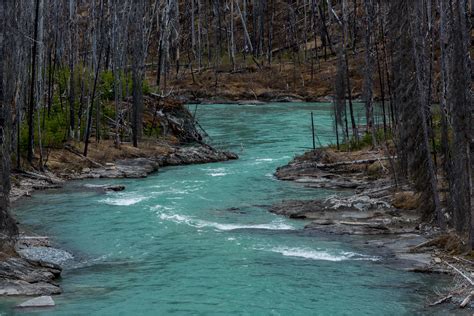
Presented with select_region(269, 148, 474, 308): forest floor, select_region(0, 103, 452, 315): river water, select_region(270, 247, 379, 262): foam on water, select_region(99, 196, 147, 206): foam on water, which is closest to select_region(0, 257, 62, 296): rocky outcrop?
select_region(0, 103, 452, 315): river water

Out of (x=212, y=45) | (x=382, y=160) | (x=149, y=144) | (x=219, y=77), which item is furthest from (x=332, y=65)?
(x=382, y=160)

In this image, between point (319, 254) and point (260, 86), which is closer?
point (319, 254)

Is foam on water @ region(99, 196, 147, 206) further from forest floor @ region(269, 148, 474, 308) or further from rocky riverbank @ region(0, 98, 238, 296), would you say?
forest floor @ region(269, 148, 474, 308)

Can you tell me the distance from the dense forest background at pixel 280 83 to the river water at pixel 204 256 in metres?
2.51

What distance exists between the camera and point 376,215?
21844mm

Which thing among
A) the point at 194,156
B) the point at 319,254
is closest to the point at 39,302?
the point at 319,254

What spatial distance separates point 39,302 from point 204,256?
529 cm

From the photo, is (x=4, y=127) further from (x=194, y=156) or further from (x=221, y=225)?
(x=194, y=156)

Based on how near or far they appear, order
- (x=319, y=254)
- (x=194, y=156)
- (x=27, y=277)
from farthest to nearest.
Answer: (x=194, y=156), (x=319, y=254), (x=27, y=277)

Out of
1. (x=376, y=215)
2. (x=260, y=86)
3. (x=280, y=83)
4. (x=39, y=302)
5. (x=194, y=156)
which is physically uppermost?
(x=280, y=83)

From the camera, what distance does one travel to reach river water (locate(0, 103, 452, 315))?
45.8 feet

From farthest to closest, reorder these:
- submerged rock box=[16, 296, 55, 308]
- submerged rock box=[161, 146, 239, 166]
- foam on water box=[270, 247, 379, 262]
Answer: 1. submerged rock box=[161, 146, 239, 166]
2. foam on water box=[270, 247, 379, 262]
3. submerged rock box=[16, 296, 55, 308]

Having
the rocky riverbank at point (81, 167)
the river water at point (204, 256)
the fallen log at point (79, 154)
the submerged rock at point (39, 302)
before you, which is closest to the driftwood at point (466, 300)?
the river water at point (204, 256)

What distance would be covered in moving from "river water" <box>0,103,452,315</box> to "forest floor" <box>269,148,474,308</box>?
63cm
